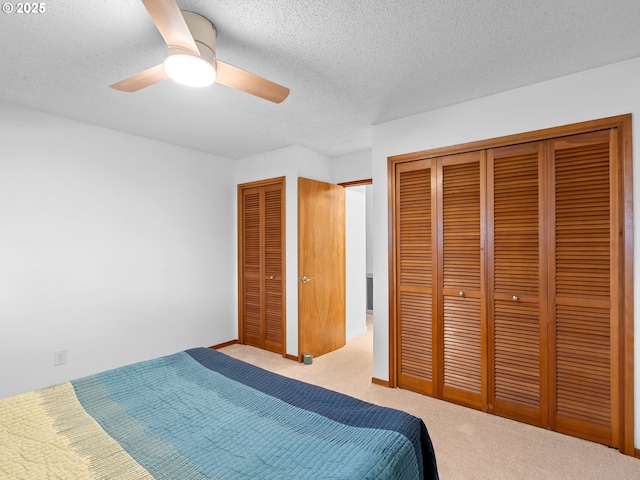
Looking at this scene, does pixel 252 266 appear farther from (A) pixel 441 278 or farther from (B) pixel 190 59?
(B) pixel 190 59

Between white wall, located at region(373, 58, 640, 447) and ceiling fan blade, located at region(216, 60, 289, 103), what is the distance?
1.39 metres

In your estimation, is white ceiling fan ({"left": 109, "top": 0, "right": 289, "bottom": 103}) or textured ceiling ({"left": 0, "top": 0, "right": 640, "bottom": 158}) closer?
white ceiling fan ({"left": 109, "top": 0, "right": 289, "bottom": 103})

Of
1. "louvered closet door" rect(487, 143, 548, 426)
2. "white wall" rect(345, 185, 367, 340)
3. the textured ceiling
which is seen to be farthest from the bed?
"white wall" rect(345, 185, 367, 340)

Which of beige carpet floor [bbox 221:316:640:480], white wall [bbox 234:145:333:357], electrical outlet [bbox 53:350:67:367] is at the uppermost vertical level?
white wall [bbox 234:145:333:357]

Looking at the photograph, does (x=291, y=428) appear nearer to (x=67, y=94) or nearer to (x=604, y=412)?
(x=604, y=412)

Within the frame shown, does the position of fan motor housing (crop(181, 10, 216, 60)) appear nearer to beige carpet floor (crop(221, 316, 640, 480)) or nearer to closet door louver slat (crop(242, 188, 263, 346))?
closet door louver slat (crop(242, 188, 263, 346))

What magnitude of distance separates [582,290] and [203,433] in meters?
2.43

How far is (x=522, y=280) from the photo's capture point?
2.41m

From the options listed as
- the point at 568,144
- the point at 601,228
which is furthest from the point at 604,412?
the point at 568,144

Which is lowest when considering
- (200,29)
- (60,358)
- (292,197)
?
(60,358)

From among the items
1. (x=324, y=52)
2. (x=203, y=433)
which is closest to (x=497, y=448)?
(x=203, y=433)

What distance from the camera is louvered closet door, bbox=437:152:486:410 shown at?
2.58m

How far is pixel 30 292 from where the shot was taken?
2705 millimetres

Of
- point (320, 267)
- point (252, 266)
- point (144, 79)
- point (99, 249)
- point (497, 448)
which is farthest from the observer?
point (252, 266)
